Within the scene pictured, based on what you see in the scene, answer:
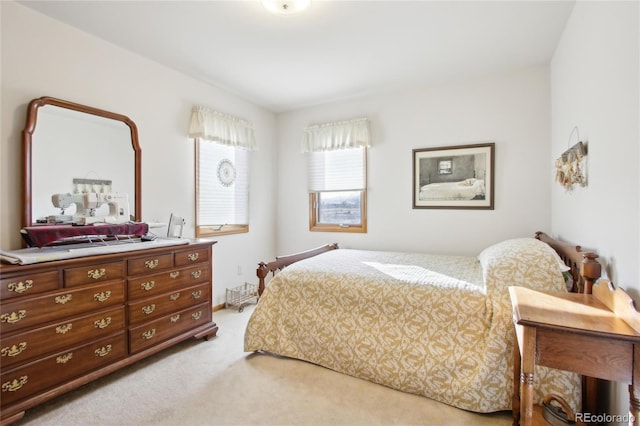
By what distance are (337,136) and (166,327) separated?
9.13 ft

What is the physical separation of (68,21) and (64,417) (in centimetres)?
265

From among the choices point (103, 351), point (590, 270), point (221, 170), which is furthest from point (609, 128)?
point (221, 170)

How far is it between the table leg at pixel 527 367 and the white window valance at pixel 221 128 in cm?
315

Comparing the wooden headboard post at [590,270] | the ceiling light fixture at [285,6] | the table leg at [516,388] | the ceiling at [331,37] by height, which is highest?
the ceiling at [331,37]

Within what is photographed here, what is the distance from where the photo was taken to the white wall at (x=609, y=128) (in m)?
1.25

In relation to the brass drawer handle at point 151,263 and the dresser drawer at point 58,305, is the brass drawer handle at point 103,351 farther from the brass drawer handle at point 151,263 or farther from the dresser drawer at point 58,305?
the brass drawer handle at point 151,263

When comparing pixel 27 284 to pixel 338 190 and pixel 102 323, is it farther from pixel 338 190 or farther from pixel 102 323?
pixel 338 190

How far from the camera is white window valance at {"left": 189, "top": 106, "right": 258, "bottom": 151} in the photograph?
10.4ft

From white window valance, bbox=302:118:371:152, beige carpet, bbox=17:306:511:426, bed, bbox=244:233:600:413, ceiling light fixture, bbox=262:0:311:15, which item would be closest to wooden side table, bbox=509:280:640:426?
bed, bbox=244:233:600:413

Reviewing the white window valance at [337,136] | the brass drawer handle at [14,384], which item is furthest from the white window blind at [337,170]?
the brass drawer handle at [14,384]

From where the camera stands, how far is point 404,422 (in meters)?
1.69

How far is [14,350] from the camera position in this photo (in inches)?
63.4

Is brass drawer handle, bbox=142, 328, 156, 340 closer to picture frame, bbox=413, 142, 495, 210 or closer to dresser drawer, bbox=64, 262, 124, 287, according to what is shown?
dresser drawer, bbox=64, 262, 124, 287

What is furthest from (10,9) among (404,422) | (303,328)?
(404,422)
